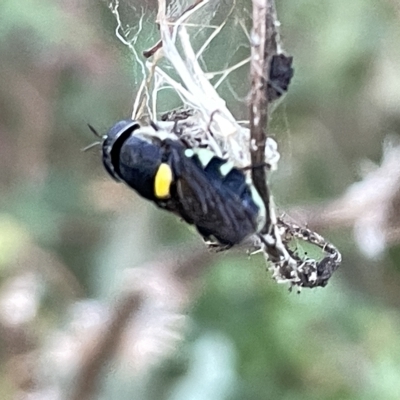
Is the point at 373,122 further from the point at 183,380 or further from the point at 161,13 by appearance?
the point at 161,13

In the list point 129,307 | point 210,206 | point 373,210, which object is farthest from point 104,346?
point 210,206

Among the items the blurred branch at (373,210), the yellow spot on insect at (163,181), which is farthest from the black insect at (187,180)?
the blurred branch at (373,210)

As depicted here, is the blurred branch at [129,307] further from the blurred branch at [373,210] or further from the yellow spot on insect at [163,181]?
the yellow spot on insect at [163,181]

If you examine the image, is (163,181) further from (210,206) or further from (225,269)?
(225,269)

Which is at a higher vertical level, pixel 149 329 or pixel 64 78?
pixel 64 78

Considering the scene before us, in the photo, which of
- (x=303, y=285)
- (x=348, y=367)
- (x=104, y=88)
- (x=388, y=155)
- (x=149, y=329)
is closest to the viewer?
(x=303, y=285)

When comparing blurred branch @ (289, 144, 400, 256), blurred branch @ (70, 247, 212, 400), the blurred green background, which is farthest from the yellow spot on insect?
the blurred green background

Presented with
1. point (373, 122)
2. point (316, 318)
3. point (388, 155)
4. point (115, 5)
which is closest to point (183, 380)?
point (316, 318)

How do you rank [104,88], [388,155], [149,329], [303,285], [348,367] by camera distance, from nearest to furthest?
[303,285]
[388,155]
[149,329]
[348,367]
[104,88]
